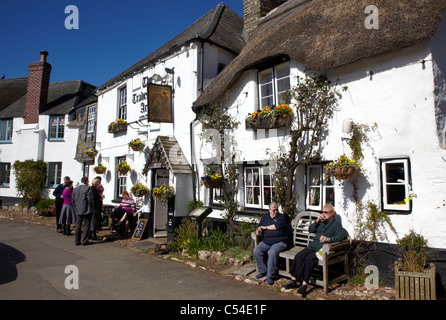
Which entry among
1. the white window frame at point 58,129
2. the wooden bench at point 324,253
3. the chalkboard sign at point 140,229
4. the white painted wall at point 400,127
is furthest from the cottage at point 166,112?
the white window frame at point 58,129

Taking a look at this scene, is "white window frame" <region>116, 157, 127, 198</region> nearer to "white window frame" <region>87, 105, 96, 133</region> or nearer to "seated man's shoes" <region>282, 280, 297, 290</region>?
"white window frame" <region>87, 105, 96, 133</region>

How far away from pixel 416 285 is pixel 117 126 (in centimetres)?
1123


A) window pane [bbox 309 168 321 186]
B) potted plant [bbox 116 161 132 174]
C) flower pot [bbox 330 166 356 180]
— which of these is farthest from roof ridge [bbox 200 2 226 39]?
flower pot [bbox 330 166 356 180]

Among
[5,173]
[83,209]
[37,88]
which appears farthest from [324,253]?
[5,173]

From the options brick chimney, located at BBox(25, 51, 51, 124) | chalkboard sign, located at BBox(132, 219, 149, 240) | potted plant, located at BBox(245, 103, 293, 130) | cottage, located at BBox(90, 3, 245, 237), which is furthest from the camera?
brick chimney, located at BBox(25, 51, 51, 124)

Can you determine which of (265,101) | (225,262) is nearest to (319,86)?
(265,101)

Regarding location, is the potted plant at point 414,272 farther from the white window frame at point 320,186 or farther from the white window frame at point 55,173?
the white window frame at point 55,173

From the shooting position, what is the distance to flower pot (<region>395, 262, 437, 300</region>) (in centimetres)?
450

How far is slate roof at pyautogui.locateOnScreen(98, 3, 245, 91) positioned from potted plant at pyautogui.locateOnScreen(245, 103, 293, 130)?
12.2 ft

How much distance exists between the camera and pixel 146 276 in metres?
6.21

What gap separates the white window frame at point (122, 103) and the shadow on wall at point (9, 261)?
6.47 meters

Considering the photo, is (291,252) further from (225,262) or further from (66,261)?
(66,261)

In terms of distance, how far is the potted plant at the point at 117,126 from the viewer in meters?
12.4

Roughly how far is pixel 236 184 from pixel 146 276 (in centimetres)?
334
